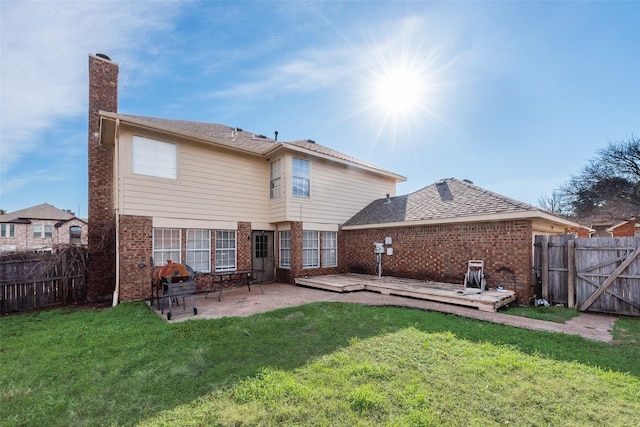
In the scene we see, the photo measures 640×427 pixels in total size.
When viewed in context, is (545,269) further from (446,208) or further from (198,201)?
(198,201)

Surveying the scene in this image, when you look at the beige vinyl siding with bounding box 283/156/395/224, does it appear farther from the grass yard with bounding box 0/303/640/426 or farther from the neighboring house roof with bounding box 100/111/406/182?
the grass yard with bounding box 0/303/640/426

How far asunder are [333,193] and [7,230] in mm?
36677

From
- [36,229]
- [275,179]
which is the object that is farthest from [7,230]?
[275,179]

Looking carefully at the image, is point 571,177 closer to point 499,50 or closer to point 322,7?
point 499,50

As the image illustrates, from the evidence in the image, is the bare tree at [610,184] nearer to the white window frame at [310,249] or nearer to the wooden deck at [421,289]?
the wooden deck at [421,289]

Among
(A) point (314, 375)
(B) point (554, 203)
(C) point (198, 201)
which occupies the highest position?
(B) point (554, 203)

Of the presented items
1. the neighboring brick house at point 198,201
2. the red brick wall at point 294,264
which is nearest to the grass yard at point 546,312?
the red brick wall at point 294,264

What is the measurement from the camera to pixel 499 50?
8492mm

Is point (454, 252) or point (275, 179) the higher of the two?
point (275, 179)

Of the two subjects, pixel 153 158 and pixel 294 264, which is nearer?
pixel 153 158

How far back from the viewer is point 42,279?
8.12 meters

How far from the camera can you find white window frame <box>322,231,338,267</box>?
12727mm

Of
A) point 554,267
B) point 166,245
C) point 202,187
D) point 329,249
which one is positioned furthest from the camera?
point 329,249

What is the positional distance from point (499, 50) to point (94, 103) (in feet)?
44.8
